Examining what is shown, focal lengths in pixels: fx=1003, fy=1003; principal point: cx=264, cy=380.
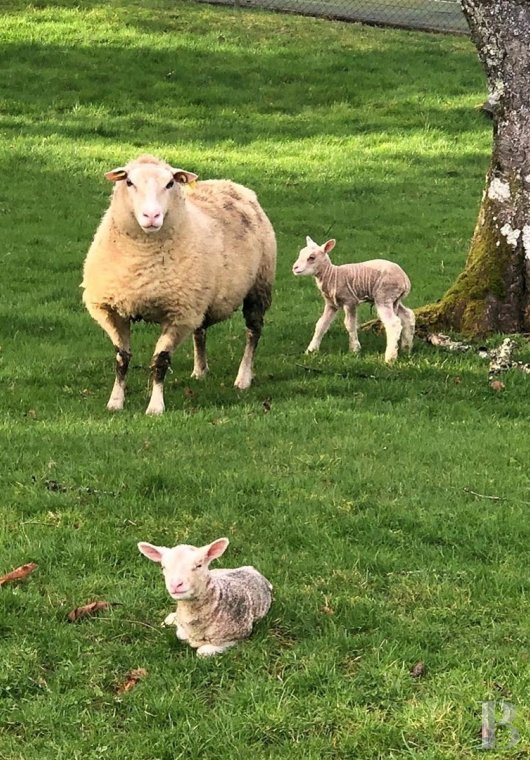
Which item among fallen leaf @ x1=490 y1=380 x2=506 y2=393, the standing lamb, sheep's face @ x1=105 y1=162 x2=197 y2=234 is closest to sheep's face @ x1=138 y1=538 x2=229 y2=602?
the standing lamb

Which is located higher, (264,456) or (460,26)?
(460,26)

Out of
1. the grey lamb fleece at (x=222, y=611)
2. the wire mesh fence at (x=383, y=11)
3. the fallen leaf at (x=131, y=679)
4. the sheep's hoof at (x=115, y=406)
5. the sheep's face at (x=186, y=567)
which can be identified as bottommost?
the sheep's hoof at (x=115, y=406)

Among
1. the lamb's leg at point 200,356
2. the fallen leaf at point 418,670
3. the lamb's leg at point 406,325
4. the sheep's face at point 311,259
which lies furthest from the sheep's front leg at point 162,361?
the fallen leaf at point 418,670

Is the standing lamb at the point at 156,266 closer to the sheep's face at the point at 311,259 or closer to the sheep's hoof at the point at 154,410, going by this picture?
the sheep's hoof at the point at 154,410

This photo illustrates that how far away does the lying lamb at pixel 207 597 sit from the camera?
3.97 metres

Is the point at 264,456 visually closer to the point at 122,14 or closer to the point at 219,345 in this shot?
the point at 219,345

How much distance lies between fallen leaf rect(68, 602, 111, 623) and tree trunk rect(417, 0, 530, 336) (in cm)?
548

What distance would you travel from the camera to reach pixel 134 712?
12.4ft

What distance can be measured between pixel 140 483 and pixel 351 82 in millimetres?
18181

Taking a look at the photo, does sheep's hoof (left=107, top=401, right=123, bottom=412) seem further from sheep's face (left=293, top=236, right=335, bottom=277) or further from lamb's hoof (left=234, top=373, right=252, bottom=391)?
sheep's face (left=293, top=236, right=335, bottom=277)

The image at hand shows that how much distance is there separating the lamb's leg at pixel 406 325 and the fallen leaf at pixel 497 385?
117 centimetres

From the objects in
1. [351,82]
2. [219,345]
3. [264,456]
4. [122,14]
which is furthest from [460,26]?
[264,456]

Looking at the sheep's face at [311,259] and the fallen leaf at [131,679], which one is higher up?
the sheep's face at [311,259]

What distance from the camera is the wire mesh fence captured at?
27.2 m
